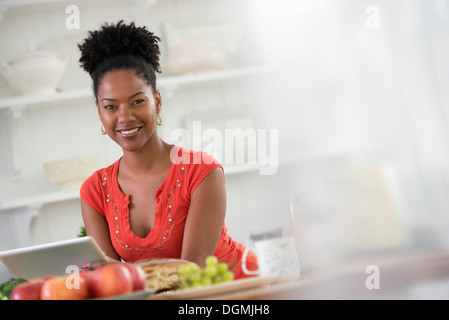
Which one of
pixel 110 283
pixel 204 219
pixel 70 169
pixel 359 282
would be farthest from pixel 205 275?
pixel 70 169

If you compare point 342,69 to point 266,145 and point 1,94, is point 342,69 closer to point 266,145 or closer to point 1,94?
point 266,145

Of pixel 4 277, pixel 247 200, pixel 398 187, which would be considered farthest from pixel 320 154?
pixel 4 277

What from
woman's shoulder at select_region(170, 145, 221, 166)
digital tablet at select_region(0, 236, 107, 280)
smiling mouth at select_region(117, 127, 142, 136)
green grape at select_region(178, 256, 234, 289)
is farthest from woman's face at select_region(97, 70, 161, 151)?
green grape at select_region(178, 256, 234, 289)

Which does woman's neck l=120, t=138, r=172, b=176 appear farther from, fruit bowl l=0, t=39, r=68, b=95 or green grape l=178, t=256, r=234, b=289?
fruit bowl l=0, t=39, r=68, b=95

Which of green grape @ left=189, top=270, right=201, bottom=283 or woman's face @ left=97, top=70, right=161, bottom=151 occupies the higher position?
woman's face @ left=97, top=70, right=161, bottom=151

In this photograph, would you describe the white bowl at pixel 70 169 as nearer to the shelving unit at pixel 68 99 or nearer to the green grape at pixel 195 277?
the shelving unit at pixel 68 99

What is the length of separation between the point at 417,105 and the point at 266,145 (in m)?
0.79

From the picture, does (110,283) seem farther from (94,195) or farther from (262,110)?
(262,110)

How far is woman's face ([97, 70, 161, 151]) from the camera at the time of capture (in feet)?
4.15

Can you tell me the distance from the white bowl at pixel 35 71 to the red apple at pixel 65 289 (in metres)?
1.52

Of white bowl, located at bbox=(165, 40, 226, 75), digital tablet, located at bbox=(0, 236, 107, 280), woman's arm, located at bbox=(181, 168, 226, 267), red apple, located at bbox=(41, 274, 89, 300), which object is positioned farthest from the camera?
white bowl, located at bbox=(165, 40, 226, 75)

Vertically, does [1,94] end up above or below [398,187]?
above

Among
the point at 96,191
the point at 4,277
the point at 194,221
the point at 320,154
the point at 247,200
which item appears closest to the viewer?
the point at 194,221

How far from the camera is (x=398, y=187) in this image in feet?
5.58
